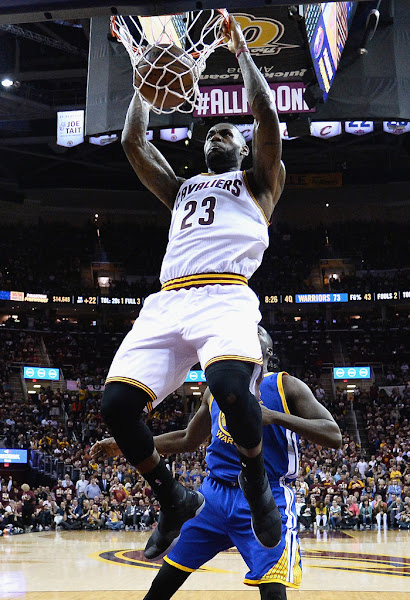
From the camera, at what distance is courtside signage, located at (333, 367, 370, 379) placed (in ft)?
112

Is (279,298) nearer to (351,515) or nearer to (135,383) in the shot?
(351,515)

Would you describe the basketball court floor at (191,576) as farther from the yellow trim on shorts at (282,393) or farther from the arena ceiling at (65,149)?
the arena ceiling at (65,149)

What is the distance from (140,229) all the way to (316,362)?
38.0 ft

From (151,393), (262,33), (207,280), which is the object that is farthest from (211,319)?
(262,33)

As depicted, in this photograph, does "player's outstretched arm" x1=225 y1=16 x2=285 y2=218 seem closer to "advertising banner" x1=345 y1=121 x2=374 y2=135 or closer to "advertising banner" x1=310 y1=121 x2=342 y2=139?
"advertising banner" x1=310 y1=121 x2=342 y2=139

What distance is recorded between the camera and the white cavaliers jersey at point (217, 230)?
3482mm

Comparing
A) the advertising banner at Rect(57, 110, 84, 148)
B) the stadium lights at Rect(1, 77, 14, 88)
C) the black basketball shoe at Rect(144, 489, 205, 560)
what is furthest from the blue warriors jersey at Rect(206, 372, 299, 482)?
the stadium lights at Rect(1, 77, 14, 88)

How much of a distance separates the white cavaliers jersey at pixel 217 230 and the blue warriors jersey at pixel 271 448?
1.18 m

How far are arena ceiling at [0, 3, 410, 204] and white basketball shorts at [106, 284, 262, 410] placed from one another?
11133 millimetres

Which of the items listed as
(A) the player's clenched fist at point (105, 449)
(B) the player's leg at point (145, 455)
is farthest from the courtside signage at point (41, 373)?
(B) the player's leg at point (145, 455)

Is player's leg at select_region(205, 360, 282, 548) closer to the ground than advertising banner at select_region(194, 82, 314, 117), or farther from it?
closer to the ground

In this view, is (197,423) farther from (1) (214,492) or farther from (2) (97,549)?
(2) (97,549)

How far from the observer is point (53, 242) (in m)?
37.3

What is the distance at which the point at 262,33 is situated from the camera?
944 cm
